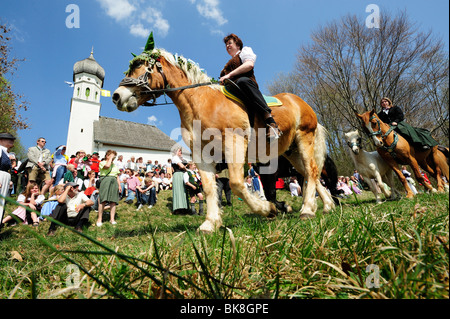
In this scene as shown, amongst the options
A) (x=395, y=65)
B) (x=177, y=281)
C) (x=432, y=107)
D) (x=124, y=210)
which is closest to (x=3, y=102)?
(x=124, y=210)

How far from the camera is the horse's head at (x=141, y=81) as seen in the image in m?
3.63

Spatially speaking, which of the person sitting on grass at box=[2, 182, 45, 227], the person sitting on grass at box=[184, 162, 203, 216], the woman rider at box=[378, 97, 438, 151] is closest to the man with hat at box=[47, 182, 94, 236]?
the person sitting on grass at box=[2, 182, 45, 227]

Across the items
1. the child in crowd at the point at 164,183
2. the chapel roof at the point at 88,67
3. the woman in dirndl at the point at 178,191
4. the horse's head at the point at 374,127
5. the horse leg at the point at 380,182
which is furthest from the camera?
the chapel roof at the point at 88,67

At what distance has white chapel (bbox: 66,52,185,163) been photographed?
135ft

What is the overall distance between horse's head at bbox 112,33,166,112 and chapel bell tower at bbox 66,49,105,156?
4178cm

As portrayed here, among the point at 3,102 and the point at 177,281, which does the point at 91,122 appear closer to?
the point at 3,102

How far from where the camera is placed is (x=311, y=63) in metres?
14.7

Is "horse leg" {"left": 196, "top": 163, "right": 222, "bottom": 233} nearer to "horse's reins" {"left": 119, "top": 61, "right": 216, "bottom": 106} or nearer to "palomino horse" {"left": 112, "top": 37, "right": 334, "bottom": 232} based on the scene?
"palomino horse" {"left": 112, "top": 37, "right": 334, "bottom": 232}

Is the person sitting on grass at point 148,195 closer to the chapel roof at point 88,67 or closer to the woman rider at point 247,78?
the woman rider at point 247,78

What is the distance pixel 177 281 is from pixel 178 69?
145 inches

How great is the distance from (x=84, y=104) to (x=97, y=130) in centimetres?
779

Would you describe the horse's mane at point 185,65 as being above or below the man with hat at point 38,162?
above

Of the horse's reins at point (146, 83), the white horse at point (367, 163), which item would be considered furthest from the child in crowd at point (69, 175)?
the white horse at point (367, 163)

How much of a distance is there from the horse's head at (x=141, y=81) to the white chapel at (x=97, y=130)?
35964 millimetres
